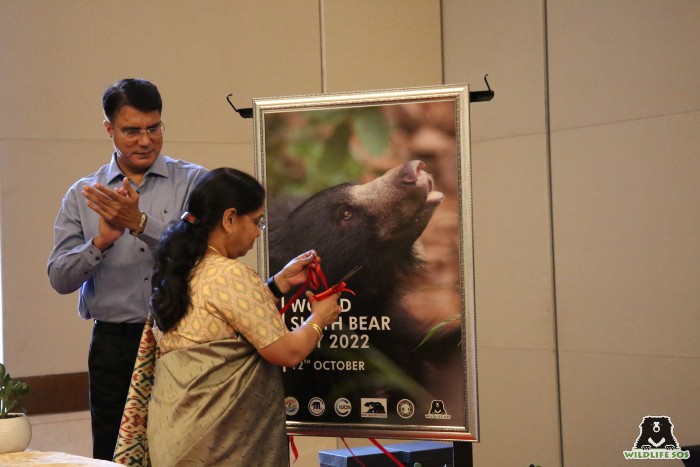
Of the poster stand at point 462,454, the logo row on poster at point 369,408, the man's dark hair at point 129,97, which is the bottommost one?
the poster stand at point 462,454

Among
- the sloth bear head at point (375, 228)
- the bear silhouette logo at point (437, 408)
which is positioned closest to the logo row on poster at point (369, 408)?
the bear silhouette logo at point (437, 408)

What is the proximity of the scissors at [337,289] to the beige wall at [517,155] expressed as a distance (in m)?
1.66

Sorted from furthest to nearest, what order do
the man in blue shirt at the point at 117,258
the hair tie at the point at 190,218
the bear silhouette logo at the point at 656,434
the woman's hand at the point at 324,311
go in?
the bear silhouette logo at the point at 656,434, the man in blue shirt at the point at 117,258, the woman's hand at the point at 324,311, the hair tie at the point at 190,218

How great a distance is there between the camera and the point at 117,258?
274cm

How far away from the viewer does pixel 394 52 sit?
5043 mm

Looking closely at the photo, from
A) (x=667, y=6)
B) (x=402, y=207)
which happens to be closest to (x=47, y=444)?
(x=402, y=207)

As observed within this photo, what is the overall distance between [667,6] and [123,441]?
9.61 ft

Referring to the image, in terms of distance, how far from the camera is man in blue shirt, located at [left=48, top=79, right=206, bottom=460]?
266cm

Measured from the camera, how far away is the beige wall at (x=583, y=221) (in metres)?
3.87

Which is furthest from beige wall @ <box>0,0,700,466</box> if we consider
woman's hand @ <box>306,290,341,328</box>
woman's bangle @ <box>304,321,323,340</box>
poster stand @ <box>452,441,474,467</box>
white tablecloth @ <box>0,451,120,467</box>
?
white tablecloth @ <box>0,451,120,467</box>

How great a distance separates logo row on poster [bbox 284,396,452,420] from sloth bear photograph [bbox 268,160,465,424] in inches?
0.8

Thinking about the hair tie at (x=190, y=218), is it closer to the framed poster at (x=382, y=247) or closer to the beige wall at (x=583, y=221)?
the framed poster at (x=382, y=247)

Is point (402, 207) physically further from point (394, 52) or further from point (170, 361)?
point (394, 52)

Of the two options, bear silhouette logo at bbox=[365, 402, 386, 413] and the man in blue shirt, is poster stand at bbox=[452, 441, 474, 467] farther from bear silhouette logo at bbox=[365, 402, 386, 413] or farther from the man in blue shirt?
the man in blue shirt
